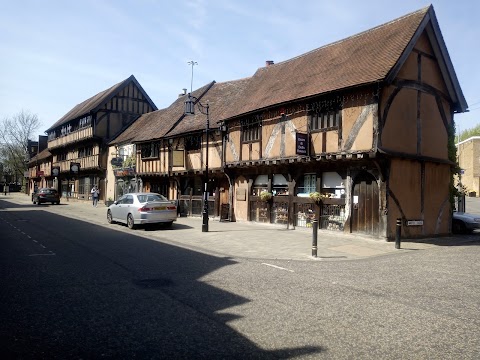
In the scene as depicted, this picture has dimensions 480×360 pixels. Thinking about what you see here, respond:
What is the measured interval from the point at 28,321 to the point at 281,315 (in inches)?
127

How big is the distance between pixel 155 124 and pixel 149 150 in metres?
2.79

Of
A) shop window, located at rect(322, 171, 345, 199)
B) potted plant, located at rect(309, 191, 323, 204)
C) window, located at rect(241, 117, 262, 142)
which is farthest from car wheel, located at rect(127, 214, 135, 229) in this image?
shop window, located at rect(322, 171, 345, 199)

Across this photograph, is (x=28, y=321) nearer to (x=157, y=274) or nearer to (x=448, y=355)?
(x=157, y=274)

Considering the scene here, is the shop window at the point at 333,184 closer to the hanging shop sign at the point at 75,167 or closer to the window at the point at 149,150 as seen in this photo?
the window at the point at 149,150

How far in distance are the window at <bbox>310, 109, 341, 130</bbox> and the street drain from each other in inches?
387

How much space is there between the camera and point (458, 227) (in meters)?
17.1

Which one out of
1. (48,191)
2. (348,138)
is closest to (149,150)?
(48,191)

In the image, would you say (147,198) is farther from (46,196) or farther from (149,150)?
(46,196)

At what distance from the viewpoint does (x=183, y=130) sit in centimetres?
2345

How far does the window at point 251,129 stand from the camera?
59.6 ft

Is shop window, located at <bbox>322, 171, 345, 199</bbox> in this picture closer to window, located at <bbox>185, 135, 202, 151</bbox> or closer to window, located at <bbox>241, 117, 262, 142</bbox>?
→ window, located at <bbox>241, 117, 262, 142</bbox>

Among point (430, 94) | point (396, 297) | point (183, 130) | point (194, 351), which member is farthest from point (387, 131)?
point (183, 130)

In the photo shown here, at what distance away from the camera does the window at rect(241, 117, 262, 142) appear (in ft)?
59.6

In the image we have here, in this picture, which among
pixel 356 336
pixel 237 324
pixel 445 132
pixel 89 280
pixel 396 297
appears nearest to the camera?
pixel 356 336
